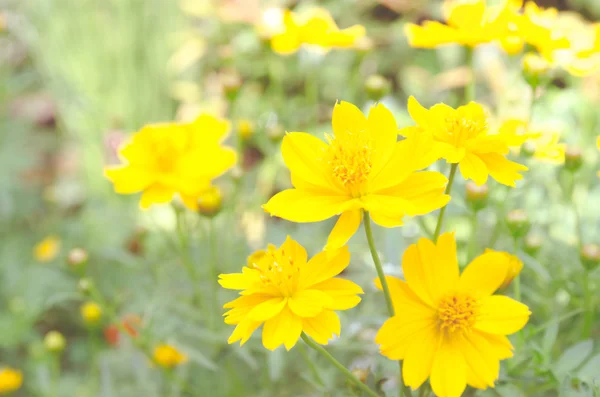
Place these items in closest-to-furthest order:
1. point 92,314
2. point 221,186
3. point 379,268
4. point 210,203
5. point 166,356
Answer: point 379,268
point 210,203
point 166,356
point 92,314
point 221,186

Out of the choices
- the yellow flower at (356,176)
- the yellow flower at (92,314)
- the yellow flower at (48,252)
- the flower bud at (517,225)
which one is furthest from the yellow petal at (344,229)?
the yellow flower at (48,252)

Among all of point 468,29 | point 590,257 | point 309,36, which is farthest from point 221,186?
point 590,257

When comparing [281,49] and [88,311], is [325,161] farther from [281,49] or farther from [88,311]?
[88,311]

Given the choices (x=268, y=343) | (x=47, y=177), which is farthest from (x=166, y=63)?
(x=268, y=343)

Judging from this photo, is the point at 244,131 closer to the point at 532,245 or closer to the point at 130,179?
the point at 130,179

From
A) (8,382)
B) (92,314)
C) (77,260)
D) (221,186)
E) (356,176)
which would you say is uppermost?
(356,176)

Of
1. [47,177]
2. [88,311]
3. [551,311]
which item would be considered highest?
[551,311]
